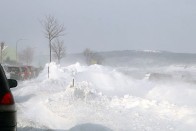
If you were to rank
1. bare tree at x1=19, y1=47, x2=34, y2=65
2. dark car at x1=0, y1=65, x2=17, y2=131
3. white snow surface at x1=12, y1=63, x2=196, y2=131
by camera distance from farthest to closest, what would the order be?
bare tree at x1=19, y1=47, x2=34, y2=65 → white snow surface at x1=12, y1=63, x2=196, y2=131 → dark car at x1=0, y1=65, x2=17, y2=131

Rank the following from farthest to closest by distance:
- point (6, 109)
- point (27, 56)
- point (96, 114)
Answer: point (27, 56), point (96, 114), point (6, 109)

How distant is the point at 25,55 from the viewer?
96812 mm

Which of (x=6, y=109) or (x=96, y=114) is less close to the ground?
(x=6, y=109)

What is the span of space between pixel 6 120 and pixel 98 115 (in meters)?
6.95

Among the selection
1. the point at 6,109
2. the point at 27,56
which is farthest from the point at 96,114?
the point at 27,56

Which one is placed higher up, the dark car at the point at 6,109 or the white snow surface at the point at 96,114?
the dark car at the point at 6,109

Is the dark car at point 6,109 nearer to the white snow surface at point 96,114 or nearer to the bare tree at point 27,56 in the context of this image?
the white snow surface at point 96,114

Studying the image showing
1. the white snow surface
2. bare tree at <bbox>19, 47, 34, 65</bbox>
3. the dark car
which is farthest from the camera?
bare tree at <bbox>19, 47, 34, 65</bbox>

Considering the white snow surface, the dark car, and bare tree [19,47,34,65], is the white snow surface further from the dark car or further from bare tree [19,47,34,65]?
bare tree [19,47,34,65]

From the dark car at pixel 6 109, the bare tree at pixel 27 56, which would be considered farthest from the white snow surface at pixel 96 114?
the bare tree at pixel 27 56

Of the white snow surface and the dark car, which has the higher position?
the dark car

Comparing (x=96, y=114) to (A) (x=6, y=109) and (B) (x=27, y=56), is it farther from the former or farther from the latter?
(B) (x=27, y=56)

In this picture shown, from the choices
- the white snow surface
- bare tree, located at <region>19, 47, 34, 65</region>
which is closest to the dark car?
the white snow surface

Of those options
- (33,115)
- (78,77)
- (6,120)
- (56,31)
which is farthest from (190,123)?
(56,31)
